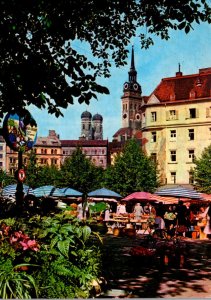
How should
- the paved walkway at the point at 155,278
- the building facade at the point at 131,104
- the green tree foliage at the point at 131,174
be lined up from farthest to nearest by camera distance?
the building facade at the point at 131,104, the green tree foliage at the point at 131,174, the paved walkway at the point at 155,278

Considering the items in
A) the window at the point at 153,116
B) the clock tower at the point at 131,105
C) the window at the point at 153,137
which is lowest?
the window at the point at 153,137

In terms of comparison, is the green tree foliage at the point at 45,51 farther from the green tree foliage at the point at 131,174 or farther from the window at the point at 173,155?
the window at the point at 173,155

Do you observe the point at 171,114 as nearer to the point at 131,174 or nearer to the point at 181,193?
the point at 131,174

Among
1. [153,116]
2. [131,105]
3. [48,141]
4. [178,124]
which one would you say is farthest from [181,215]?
[131,105]

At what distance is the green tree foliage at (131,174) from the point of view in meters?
50.1

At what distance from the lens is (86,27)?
11.6 meters

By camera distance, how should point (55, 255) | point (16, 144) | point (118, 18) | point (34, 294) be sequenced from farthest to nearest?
point (16, 144), point (118, 18), point (55, 255), point (34, 294)

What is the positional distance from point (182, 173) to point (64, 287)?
165 ft

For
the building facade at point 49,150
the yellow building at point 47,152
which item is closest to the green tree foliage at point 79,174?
the building facade at point 49,150

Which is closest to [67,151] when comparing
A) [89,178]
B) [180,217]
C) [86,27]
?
[89,178]

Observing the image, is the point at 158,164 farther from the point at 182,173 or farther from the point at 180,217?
the point at 180,217

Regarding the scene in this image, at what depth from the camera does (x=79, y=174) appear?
5766cm

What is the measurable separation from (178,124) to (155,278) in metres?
47.3

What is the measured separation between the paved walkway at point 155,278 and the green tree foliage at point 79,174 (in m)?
44.0
